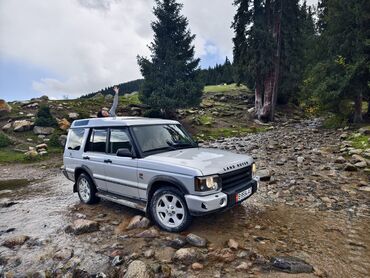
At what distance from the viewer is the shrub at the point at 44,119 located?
67.3ft

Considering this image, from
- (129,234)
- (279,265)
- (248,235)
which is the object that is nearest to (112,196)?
(129,234)

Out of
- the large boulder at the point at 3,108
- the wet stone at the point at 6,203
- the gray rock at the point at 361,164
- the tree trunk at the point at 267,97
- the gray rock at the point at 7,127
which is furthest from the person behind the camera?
the tree trunk at the point at 267,97

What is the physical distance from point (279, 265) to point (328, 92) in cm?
1864

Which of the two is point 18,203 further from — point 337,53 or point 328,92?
point 337,53

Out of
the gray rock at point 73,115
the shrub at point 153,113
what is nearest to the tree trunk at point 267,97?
the shrub at point 153,113

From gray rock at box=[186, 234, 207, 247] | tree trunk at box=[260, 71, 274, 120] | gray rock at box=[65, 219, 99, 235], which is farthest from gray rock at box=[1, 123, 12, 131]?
tree trunk at box=[260, 71, 274, 120]

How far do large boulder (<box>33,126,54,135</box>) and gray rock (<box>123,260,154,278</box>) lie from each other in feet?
59.8

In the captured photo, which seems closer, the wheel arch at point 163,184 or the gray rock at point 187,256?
the gray rock at point 187,256

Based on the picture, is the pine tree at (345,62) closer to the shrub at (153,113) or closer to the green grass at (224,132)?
the green grass at (224,132)

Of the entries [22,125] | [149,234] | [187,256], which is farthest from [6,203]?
[22,125]

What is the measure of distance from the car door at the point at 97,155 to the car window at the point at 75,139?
1.38ft

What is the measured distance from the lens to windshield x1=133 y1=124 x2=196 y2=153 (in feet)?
20.5

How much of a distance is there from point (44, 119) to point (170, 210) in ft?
60.9

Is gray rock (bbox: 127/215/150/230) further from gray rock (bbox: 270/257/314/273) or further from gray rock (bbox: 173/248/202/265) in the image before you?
gray rock (bbox: 270/257/314/273)
